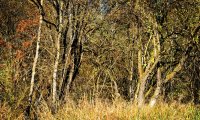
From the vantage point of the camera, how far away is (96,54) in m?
20.9

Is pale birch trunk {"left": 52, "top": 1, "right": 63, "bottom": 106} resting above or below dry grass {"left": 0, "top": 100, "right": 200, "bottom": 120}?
above

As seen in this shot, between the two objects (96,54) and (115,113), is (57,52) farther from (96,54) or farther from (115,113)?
(96,54)

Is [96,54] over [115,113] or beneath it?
over

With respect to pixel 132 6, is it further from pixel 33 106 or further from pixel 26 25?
pixel 26 25

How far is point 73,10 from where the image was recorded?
54.9 feet

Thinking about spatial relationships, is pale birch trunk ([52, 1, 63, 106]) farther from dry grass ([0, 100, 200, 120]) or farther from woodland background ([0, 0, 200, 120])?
dry grass ([0, 100, 200, 120])

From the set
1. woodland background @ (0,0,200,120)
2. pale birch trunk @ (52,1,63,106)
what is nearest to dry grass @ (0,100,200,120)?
woodland background @ (0,0,200,120)

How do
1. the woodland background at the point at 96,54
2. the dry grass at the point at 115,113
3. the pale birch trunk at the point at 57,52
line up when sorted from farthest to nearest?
1. the pale birch trunk at the point at 57,52
2. the woodland background at the point at 96,54
3. the dry grass at the point at 115,113

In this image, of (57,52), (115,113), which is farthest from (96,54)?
(115,113)

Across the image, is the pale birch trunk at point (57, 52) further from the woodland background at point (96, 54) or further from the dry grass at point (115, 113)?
the dry grass at point (115, 113)

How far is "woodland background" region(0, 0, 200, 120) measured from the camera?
1049 centimetres

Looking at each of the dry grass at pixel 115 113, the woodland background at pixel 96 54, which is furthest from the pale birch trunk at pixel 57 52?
the dry grass at pixel 115 113

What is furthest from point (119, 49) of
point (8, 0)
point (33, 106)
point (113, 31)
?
point (8, 0)

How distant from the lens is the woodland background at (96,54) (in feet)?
34.4
